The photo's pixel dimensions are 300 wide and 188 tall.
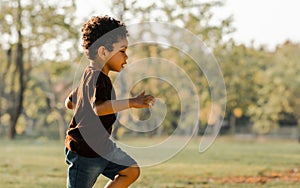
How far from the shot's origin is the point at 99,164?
351 centimetres

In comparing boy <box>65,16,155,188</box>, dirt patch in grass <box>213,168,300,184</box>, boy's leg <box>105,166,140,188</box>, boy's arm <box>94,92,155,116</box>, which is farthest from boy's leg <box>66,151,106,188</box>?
dirt patch in grass <box>213,168,300,184</box>

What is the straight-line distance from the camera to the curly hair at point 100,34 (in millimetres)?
3496

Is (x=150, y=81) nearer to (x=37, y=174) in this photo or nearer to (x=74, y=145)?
(x=37, y=174)

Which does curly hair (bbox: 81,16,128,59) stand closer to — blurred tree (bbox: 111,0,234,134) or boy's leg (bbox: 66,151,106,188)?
boy's leg (bbox: 66,151,106,188)

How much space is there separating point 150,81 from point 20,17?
6.64m

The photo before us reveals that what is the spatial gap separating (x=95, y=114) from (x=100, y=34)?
464 millimetres

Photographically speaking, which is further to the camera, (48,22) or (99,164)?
(48,22)

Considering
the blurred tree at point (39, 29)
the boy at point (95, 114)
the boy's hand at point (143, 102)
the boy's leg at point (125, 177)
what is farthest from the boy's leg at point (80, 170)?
the blurred tree at point (39, 29)

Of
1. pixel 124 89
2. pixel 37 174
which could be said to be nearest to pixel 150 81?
pixel 124 89

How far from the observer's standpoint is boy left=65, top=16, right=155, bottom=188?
339 centimetres

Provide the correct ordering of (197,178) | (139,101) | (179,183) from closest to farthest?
(139,101)
(179,183)
(197,178)

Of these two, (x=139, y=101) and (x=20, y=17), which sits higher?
(x=20, y=17)

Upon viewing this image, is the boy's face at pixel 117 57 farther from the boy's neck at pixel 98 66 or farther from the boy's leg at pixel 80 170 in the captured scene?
the boy's leg at pixel 80 170

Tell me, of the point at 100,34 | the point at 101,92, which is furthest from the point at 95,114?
the point at 100,34
